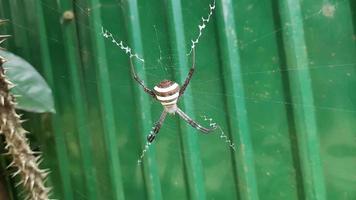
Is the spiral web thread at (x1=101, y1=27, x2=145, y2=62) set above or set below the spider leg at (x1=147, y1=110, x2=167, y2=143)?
above

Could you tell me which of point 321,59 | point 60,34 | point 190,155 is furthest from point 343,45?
point 60,34

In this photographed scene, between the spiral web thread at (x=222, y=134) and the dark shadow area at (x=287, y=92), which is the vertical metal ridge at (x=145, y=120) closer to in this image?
the spiral web thread at (x=222, y=134)

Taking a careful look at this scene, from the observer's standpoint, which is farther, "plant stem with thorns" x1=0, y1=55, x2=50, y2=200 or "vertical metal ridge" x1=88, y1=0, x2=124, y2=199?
"vertical metal ridge" x1=88, y1=0, x2=124, y2=199

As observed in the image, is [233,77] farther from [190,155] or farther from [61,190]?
[61,190]

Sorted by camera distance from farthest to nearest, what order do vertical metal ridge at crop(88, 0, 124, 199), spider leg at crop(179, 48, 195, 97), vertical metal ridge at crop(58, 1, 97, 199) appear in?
vertical metal ridge at crop(58, 1, 97, 199) < vertical metal ridge at crop(88, 0, 124, 199) < spider leg at crop(179, 48, 195, 97)

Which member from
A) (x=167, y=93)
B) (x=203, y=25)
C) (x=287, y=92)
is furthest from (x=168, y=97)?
(x=287, y=92)

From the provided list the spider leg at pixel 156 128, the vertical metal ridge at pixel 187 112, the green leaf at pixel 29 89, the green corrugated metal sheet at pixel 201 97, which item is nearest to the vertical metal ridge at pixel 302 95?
the green corrugated metal sheet at pixel 201 97

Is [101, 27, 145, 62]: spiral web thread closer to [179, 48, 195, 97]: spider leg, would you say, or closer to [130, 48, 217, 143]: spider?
[130, 48, 217, 143]: spider

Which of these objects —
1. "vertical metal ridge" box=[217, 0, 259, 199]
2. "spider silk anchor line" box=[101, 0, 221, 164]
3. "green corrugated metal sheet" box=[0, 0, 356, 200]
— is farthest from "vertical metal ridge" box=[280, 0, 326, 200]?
"spider silk anchor line" box=[101, 0, 221, 164]
